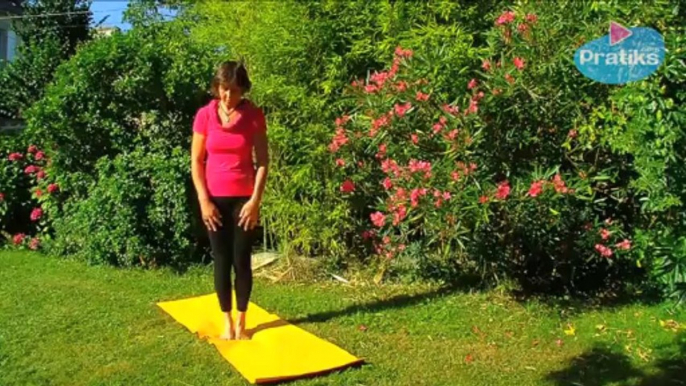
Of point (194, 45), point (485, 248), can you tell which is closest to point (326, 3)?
point (194, 45)

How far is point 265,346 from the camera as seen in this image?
162 inches

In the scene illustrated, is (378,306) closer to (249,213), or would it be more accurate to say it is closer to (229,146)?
(249,213)

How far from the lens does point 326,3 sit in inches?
215

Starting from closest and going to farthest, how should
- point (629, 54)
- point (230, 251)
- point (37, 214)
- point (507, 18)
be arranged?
point (629, 54), point (230, 251), point (507, 18), point (37, 214)

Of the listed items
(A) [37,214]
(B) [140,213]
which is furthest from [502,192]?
(A) [37,214]

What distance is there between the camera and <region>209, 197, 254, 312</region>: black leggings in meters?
4.09

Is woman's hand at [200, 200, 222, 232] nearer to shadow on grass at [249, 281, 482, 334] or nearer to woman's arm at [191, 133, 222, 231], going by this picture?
woman's arm at [191, 133, 222, 231]

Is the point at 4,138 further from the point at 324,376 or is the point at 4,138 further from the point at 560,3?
the point at 560,3

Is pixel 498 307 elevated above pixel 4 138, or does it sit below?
below

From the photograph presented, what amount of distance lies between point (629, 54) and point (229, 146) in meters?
2.07

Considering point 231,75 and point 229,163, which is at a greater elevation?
point 231,75

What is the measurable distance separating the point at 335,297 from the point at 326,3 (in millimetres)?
2158

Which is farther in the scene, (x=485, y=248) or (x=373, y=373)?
(x=485, y=248)

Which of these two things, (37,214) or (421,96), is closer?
(421,96)
